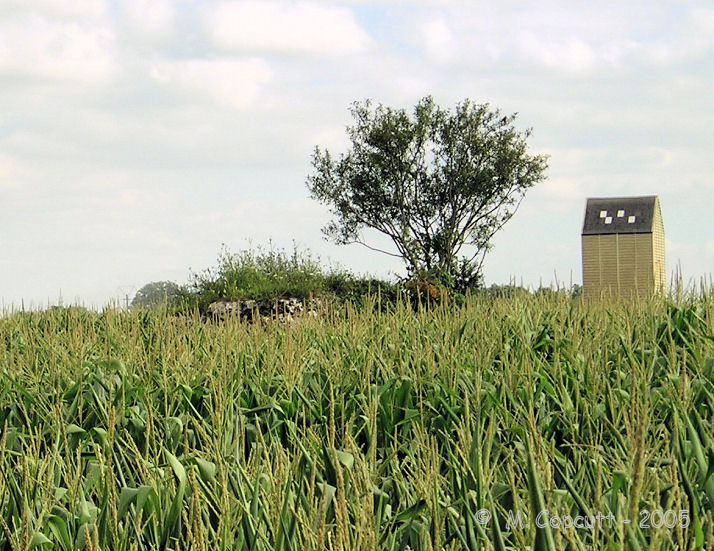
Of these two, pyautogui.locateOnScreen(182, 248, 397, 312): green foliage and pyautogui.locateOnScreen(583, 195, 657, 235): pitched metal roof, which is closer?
pyautogui.locateOnScreen(182, 248, 397, 312): green foliage

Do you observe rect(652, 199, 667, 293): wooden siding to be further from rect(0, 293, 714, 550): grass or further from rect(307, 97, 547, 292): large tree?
rect(0, 293, 714, 550): grass

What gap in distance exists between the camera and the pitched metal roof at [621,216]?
39500 millimetres

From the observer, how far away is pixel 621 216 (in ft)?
131

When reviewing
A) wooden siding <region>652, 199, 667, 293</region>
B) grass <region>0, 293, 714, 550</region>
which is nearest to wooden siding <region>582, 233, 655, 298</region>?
wooden siding <region>652, 199, 667, 293</region>

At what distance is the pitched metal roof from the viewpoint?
130 ft

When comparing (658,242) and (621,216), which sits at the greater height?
(621,216)

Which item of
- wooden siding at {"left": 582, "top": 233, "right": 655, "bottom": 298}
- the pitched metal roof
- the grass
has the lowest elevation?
the grass

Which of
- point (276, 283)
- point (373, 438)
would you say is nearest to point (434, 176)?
point (276, 283)

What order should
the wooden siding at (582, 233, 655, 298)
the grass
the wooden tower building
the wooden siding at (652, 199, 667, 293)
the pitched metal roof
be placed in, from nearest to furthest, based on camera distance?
the grass → the wooden siding at (582, 233, 655, 298) → the wooden tower building → the wooden siding at (652, 199, 667, 293) → the pitched metal roof

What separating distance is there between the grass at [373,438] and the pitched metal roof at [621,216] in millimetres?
32323

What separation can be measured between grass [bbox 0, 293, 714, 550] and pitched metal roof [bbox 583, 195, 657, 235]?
3232 centimetres

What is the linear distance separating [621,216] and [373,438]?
39425 mm

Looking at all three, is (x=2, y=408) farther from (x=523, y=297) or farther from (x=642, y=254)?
(x=642, y=254)

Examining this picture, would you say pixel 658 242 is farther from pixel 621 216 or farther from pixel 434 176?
pixel 434 176
